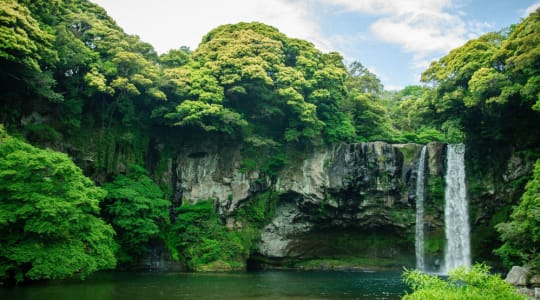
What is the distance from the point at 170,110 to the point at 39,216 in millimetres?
12692

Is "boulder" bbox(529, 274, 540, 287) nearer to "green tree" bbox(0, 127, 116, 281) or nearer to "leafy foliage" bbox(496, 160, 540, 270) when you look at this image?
"leafy foliage" bbox(496, 160, 540, 270)

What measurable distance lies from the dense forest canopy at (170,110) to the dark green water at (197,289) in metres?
1.04

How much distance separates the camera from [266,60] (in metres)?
28.0

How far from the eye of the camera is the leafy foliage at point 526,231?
16328 millimetres

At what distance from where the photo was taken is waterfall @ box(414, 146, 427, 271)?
1049 inches

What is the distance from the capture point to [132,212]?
73.4 ft

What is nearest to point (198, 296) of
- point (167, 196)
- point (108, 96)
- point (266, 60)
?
point (167, 196)

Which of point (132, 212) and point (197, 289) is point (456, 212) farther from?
point (132, 212)

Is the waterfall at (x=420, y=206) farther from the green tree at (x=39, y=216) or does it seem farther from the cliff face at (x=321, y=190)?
the green tree at (x=39, y=216)

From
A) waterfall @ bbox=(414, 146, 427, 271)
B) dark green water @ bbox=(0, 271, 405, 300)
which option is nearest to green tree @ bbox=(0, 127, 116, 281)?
dark green water @ bbox=(0, 271, 405, 300)

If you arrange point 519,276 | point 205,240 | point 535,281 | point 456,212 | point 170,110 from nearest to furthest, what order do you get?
1. point 535,281
2. point 519,276
3. point 205,240
4. point 456,212
5. point 170,110

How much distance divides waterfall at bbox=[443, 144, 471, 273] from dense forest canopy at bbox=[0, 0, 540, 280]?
101 cm

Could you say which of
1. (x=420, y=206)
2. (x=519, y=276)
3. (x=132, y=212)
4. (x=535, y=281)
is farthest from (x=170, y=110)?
(x=535, y=281)

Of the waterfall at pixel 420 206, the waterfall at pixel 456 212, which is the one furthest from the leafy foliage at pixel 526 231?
the waterfall at pixel 420 206
